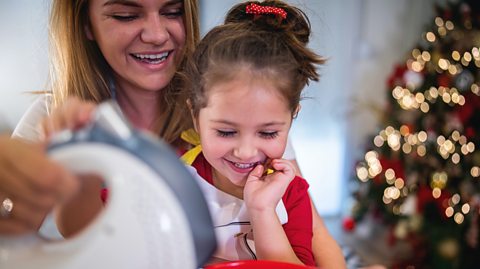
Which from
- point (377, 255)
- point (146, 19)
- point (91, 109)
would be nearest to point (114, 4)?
point (146, 19)

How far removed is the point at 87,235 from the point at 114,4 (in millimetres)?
637

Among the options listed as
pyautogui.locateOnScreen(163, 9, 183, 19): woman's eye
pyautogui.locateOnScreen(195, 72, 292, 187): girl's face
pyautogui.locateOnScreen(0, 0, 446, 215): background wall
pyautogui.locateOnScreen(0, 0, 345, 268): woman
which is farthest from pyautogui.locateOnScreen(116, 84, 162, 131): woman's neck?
pyautogui.locateOnScreen(0, 0, 446, 215): background wall

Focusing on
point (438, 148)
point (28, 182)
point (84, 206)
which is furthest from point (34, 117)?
point (438, 148)

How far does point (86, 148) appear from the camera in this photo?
418mm

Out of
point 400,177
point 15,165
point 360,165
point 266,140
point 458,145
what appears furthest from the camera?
point 360,165

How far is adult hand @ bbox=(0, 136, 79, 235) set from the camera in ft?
1.28

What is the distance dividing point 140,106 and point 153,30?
0.26m

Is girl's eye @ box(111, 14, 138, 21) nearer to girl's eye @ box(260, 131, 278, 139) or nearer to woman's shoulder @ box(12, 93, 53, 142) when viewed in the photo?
woman's shoulder @ box(12, 93, 53, 142)

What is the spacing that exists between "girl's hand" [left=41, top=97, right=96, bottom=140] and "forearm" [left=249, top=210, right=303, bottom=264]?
Answer: 1.29 feet

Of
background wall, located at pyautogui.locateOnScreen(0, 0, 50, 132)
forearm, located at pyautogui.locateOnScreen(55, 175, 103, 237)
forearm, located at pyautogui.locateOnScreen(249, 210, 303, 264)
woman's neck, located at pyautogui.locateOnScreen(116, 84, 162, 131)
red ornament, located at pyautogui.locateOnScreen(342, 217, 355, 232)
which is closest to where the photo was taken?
forearm, located at pyautogui.locateOnScreen(55, 175, 103, 237)

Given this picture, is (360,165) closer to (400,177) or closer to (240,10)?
(400,177)

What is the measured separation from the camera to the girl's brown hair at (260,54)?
2.75 ft

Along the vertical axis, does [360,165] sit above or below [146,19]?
below

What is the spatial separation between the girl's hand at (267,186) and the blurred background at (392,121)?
1.07 m
